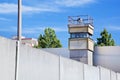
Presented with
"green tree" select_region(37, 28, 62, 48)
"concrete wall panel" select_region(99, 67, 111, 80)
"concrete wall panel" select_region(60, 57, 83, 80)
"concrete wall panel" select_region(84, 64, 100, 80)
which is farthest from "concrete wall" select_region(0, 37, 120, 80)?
"green tree" select_region(37, 28, 62, 48)

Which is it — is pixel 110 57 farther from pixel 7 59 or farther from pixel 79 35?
pixel 7 59

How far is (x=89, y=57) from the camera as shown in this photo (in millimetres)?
48844

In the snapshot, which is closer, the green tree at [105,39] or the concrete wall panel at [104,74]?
the concrete wall panel at [104,74]

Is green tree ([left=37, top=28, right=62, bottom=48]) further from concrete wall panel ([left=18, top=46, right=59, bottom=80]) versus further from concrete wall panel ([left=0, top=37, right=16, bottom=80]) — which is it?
concrete wall panel ([left=0, top=37, right=16, bottom=80])

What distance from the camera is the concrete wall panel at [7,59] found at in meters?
7.61

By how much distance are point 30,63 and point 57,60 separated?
8.04ft

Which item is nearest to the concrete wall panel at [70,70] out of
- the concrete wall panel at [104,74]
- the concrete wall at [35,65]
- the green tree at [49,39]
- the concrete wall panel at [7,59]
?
the concrete wall at [35,65]

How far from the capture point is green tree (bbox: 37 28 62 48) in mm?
68000

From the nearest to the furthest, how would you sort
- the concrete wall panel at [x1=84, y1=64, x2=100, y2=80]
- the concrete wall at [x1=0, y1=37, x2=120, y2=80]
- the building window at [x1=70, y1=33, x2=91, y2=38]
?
1. the concrete wall at [x1=0, y1=37, x2=120, y2=80]
2. the concrete wall panel at [x1=84, y1=64, x2=100, y2=80]
3. the building window at [x1=70, y1=33, x2=91, y2=38]

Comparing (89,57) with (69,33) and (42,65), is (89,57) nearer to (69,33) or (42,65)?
(69,33)

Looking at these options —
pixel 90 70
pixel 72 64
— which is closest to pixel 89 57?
pixel 90 70

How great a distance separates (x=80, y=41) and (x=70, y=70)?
36.3 meters

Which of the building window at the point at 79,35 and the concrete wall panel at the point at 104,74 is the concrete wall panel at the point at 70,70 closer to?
the concrete wall panel at the point at 104,74

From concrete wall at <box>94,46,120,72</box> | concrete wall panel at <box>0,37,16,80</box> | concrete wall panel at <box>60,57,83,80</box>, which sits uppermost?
concrete wall panel at <box>0,37,16,80</box>
